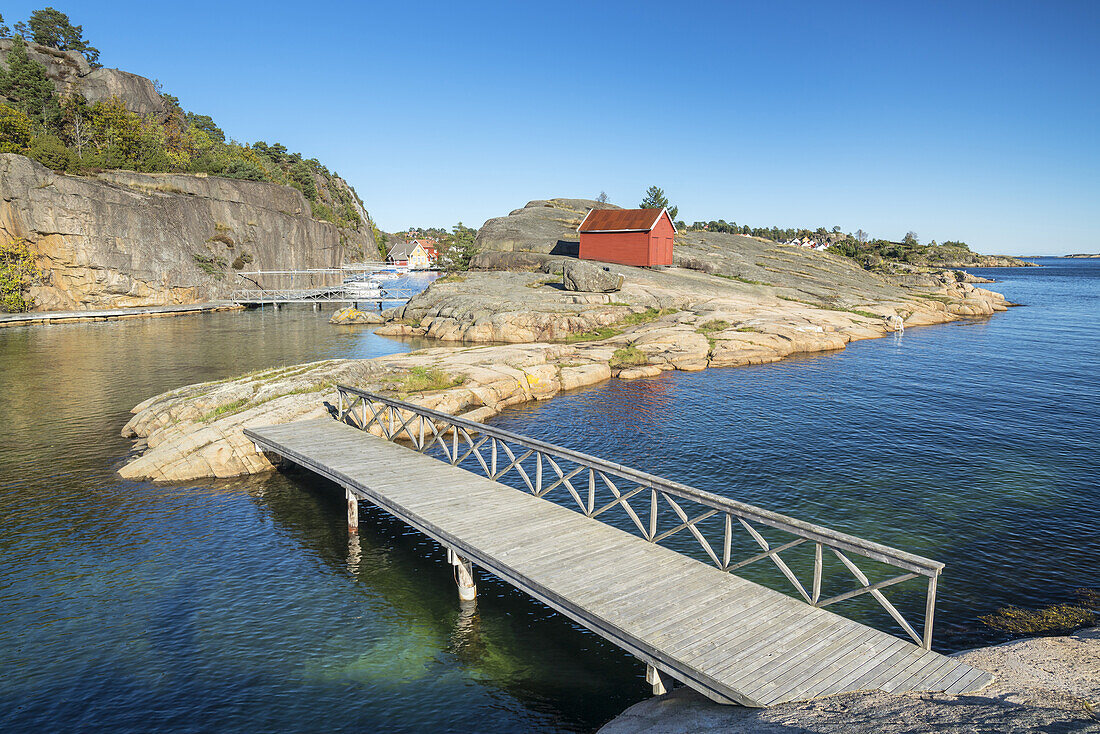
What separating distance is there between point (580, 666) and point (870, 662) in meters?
5.48

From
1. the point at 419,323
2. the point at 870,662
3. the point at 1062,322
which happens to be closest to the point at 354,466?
the point at 870,662

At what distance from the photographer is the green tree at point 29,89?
81.9 m

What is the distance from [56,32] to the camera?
105m

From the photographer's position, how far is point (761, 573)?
1641 cm

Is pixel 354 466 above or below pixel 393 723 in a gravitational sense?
above

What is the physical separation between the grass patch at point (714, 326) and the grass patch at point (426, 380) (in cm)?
2341

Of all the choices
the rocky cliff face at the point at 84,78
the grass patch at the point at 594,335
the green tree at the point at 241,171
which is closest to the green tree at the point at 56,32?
the rocky cliff face at the point at 84,78

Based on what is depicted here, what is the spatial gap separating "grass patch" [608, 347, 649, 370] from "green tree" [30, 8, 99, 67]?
390ft

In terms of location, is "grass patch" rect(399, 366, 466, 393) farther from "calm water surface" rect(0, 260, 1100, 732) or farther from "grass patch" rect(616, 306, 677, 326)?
"grass patch" rect(616, 306, 677, 326)

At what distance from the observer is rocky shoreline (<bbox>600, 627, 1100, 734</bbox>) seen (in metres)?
7.45

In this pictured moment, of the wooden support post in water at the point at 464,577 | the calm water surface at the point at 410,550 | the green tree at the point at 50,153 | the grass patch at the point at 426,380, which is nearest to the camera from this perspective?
the calm water surface at the point at 410,550

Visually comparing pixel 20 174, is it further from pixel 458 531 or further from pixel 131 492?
pixel 458 531

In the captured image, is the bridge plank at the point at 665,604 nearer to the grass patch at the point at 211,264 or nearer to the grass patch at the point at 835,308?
the grass patch at the point at 835,308

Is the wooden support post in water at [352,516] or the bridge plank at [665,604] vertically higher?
the bridge plank at [665,604]
